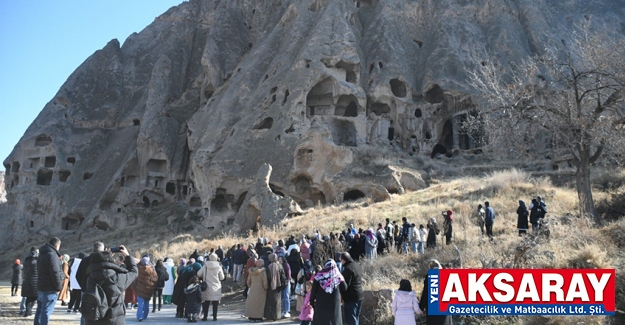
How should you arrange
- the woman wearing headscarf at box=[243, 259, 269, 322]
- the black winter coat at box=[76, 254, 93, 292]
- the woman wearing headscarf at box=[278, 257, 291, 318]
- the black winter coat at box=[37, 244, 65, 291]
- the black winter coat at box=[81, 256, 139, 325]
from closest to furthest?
the black winter coat at box=[81, 256, 139, 325]
the black winter coat at box=[37, 244, 65, 291]
the black winter coat at box=[76, 254, 93, 292]
the woman wearing headscarf at box=[243, 259, 269, 322]
the woman wearing headscarf at box=[278, 257, 291, 318]

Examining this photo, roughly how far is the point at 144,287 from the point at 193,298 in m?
1.16

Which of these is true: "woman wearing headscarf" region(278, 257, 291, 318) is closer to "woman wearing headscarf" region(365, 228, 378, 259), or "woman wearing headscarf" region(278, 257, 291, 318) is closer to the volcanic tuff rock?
"woman wearing headscarf" region(365, 228, 378, 259)

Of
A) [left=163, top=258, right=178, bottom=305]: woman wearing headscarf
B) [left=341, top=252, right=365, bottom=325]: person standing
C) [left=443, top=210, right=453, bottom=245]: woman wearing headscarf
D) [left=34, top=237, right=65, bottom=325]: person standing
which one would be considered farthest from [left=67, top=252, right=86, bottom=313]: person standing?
[left=443, top=210, right=453, bottom=245]: woman wearing headscarf

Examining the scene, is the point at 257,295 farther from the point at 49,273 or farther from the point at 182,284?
the point at 49,273

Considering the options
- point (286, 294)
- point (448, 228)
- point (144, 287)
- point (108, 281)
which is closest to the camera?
point (108, 281)

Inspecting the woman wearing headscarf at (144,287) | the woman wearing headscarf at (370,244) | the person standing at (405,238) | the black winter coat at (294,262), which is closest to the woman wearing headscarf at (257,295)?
the black winter coat at (294,262)

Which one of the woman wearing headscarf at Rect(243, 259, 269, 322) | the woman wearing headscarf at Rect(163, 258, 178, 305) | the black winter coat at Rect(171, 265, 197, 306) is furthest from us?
the woman wearing headscarf at Rect(163, 258, 178, 305)

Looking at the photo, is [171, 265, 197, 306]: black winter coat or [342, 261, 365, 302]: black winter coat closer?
[342, 261, 365, 302]: black winter coat

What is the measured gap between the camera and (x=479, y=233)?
591 inches

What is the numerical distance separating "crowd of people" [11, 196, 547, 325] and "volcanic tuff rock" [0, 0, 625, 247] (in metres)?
11.7

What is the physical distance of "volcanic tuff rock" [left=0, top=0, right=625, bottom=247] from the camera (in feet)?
106

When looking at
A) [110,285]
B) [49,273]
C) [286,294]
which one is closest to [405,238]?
[286,294]

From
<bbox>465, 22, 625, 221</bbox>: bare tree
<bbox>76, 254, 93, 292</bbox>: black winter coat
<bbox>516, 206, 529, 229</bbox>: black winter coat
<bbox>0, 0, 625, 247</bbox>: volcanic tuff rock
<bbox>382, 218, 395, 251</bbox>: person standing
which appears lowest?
<bbox>76, 254, 93, 292</bbox>: black winter coat

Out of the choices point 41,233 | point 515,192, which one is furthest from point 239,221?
point 41,233
